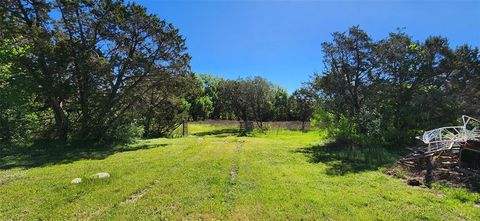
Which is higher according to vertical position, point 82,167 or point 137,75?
point 137,75

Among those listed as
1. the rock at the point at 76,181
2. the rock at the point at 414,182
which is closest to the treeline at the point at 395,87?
the rock at the point at 414,182

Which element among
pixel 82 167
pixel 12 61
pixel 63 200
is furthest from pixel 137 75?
pixel 63 200

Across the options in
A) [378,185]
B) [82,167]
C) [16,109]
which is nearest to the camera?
[378,185]

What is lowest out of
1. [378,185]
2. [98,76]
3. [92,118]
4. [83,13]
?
[378,185]

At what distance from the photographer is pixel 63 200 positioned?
213 inches

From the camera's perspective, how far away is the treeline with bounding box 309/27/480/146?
1467cm

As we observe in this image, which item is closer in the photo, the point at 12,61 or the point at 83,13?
the point at 12,61

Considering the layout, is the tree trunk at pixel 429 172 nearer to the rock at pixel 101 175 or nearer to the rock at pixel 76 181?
the rock at pixel 101 175

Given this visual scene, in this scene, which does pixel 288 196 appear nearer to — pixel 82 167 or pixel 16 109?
pixel 82 167

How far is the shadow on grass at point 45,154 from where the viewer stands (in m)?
9.27

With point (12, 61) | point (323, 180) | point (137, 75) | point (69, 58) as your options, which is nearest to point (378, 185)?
point (323, 180)

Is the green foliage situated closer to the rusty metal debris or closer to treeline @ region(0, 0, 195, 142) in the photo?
treeline @ region(0, 0, 195, 142)

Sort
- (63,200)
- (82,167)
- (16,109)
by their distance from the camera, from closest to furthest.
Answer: (63,200), (82,167), (16,109)

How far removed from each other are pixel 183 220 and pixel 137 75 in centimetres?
1284
